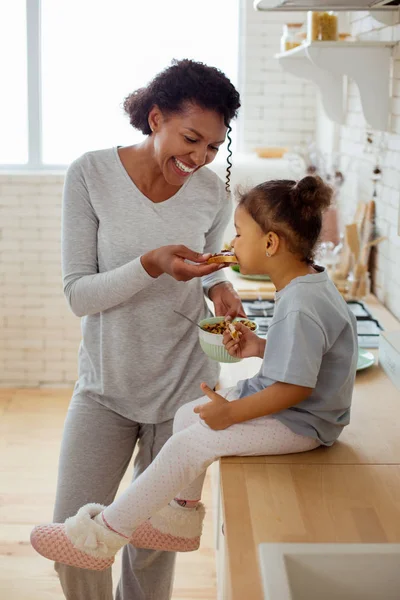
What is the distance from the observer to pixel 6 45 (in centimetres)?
444

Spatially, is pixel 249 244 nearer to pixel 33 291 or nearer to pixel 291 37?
pixel 291 37

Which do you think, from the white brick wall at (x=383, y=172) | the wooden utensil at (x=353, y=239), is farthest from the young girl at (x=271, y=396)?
the wooden utensil at (x=353, y=239)

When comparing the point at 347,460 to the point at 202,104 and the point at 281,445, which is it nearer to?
the point at 281,445

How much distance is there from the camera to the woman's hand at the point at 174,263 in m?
1.82

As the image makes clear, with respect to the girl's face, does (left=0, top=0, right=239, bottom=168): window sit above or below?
above

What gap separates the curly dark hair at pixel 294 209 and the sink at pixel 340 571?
25.9 inches

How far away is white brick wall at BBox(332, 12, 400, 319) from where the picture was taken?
279 cm

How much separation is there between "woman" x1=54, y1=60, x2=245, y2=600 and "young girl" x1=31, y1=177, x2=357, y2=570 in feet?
0.74

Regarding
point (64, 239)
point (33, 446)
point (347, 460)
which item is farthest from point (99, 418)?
point (33, 446)

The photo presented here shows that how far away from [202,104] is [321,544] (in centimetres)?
107

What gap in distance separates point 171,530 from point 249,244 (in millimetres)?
655

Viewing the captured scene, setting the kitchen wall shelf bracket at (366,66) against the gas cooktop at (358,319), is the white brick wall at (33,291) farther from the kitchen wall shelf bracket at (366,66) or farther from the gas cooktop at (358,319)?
the kitchen wall shelf bracket at (366,66)

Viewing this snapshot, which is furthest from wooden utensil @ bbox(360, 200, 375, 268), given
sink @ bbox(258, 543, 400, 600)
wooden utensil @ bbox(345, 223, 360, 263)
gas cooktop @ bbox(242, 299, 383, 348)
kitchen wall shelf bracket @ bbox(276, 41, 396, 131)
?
sink @ bbox(258, 543, 400, 600)

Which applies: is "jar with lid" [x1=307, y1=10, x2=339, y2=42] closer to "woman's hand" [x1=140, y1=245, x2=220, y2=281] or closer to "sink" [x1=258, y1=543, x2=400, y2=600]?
"woman's hand" [x1=140, y1=245, x2=220, y2=281]
